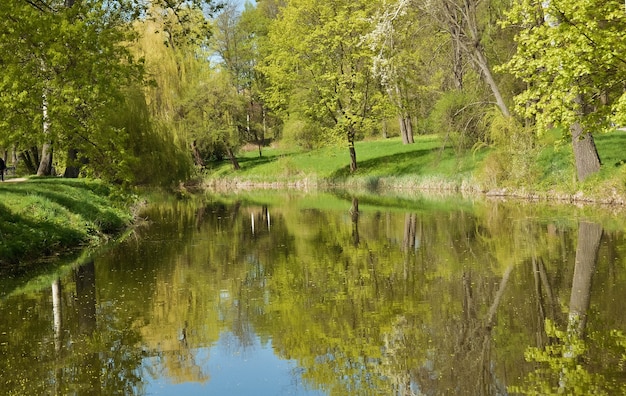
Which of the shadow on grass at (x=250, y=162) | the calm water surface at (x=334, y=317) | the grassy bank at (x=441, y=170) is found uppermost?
the shadow on grass at (x=250, y=162)

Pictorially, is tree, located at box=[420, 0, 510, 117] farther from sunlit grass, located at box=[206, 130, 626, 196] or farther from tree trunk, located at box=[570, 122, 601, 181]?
tree trunk, located at box=[570, 122, 601, 181]

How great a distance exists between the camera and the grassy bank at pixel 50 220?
14.9 meters

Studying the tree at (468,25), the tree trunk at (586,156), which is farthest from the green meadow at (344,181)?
the tree at (468,25)

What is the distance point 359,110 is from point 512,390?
3318 centimetres

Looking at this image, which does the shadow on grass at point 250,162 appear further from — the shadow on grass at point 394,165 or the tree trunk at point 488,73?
the tree trunk at point 488,73

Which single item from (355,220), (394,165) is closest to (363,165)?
(394,165)

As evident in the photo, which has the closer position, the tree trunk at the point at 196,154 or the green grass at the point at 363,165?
the green grass at the point at 363,165

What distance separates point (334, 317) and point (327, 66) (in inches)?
1214

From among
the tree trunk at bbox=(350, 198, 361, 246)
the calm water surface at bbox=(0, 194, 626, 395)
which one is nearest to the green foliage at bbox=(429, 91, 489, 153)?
the tree trunk at bbox=(350, 198, 361, 246)

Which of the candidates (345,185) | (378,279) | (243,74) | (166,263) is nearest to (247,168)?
(345,185)

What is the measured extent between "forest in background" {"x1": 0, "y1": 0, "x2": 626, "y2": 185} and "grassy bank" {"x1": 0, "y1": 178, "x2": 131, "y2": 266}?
1145 millimetres

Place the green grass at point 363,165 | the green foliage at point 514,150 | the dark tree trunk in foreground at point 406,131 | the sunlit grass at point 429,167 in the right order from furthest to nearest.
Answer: the dark tree trunk in foreground at point 406,131 < the green grass at point 363,165 < the green foliage at point 514,150 < the sunlit grass at point 429,167

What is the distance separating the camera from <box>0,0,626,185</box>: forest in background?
15125 mm

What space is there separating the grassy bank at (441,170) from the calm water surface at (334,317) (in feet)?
21.2
